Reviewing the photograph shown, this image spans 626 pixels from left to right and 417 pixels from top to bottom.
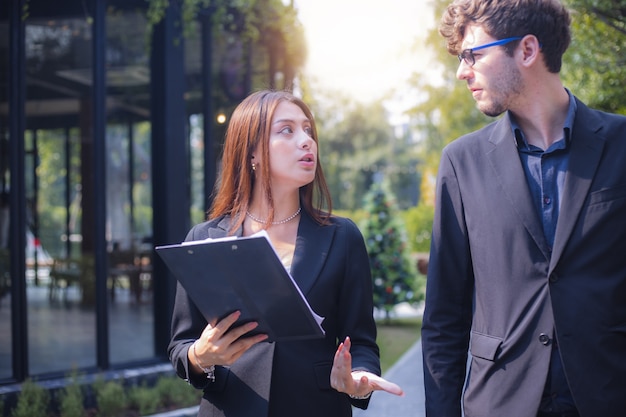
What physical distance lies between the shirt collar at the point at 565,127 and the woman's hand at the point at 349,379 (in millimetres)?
886

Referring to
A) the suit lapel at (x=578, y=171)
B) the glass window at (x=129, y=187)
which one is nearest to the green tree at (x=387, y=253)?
the glass window at (x=129, y=187)

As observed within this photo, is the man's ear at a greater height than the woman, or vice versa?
the man's ear

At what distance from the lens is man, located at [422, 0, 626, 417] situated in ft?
7.27

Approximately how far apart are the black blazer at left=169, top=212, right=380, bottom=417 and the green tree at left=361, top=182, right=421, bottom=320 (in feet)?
31.7

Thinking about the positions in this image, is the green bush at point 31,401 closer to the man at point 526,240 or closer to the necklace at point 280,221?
the necklace at point 280,221

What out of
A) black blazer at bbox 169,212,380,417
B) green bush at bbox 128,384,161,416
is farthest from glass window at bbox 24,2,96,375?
black blazer at bbox 169,212,380,417

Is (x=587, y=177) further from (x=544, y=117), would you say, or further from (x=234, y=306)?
(x=234, y=306)

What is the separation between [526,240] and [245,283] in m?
0.88

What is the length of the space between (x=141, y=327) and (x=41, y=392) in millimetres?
5141

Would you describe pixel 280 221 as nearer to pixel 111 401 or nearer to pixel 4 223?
pixel 111 401

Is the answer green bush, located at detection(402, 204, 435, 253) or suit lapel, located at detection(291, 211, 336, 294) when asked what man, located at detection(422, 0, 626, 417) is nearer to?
suit lapel, located at detection(291, 211, 336, 294)

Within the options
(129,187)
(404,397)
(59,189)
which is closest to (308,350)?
(404,397)

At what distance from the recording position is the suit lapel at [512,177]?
230cm

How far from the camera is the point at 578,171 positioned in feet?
7.59
